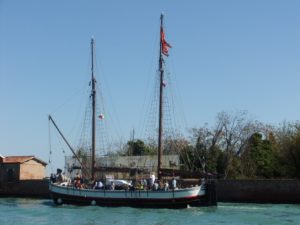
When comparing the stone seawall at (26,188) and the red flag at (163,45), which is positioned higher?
the red flag at (163,45)

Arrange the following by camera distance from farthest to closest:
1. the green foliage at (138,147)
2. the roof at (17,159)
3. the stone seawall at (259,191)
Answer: the green foliage at (138,147) → the roof at (17,159) → the stone seawall at (259,191)

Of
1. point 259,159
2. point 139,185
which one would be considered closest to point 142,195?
point 139,185

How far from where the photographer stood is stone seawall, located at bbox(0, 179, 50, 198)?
68312mm

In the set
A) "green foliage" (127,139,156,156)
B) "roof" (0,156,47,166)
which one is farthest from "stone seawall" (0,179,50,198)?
"green foliage" (127,139,156,156)

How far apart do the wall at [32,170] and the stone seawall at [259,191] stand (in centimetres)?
2615

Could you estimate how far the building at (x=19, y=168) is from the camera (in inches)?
2832

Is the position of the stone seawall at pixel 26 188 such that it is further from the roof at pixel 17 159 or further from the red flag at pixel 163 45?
the red flag at pixel 163 45

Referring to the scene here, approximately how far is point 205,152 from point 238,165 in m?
5.95

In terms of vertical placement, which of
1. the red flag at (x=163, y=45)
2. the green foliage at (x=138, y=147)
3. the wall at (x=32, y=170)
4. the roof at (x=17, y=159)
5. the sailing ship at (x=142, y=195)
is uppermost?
the red flag at (x=163, y=45)

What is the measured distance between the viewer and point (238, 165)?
7225 centimetres

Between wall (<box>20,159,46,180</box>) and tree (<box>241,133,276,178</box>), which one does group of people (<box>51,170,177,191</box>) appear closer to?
wall (<box>20,159,46,180</box>)

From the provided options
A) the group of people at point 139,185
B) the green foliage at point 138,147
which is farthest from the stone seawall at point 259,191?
the green foliage at point 138,147

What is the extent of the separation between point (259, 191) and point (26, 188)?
1115 inches

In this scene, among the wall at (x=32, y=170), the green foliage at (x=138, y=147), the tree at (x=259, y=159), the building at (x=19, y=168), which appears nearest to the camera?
the tree at (x=259, y=159)
